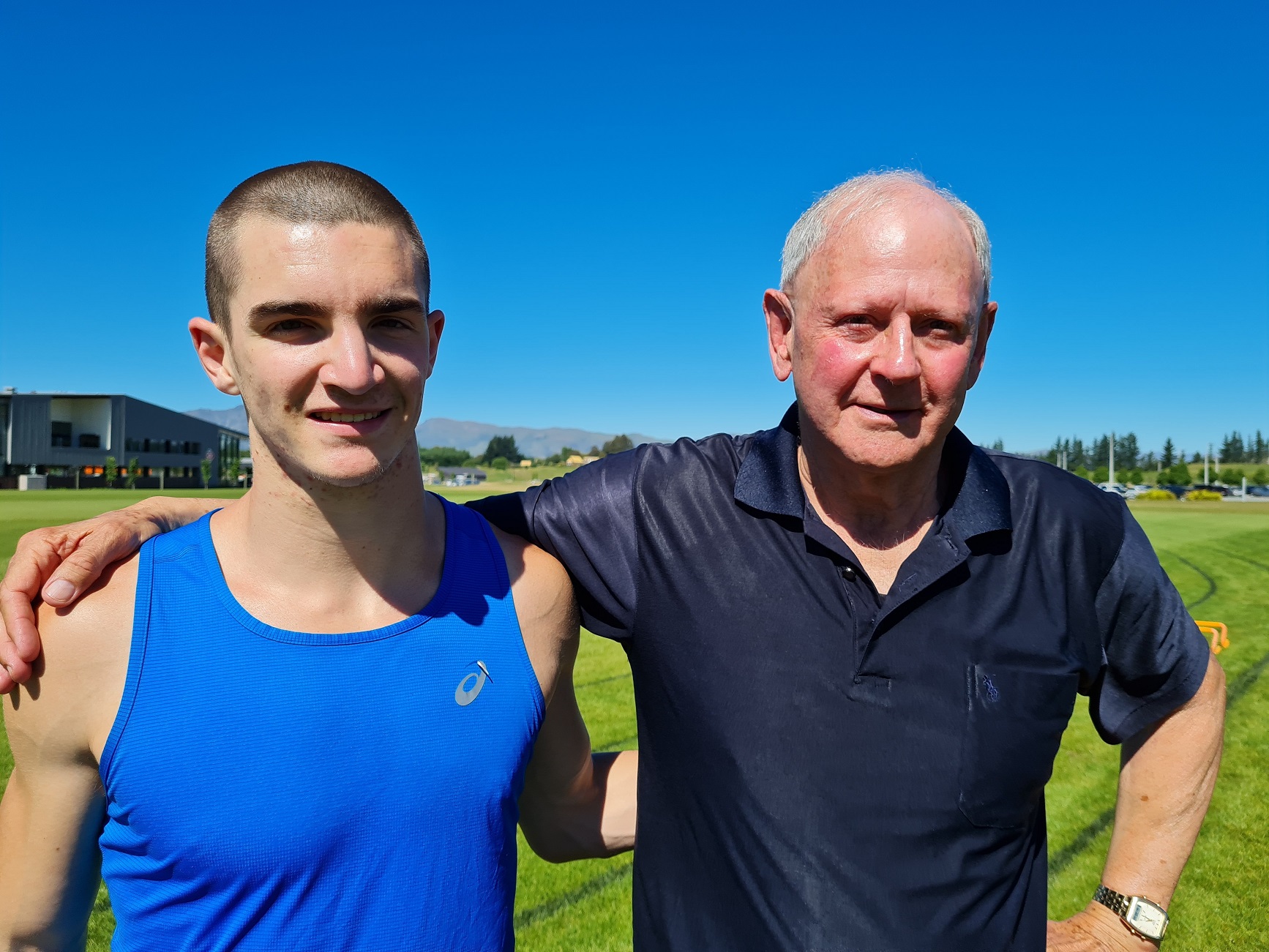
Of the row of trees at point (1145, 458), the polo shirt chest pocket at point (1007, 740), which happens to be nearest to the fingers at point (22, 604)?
the polo shirt chest pocket at point (1007, 740)

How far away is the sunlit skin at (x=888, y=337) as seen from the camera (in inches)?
83.0

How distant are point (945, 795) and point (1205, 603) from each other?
15.1 metres

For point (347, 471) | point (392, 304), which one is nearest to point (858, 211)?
point (392, 304)

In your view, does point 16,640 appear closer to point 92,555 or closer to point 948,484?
point 92,555

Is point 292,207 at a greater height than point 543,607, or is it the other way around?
point 292,207

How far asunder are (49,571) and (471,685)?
1000 mm

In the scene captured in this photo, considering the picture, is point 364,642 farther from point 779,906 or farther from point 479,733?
point 779,906

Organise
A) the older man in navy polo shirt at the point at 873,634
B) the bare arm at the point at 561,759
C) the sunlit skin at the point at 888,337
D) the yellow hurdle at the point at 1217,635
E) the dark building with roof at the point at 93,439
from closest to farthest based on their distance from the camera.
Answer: the older man in navy polo shirt at the point at 873,634 → the sunlit skin at the point at 888,337 → the bare arm at the point at 561,759 → the yellow hurdle at the point at 1217,635 → the dark building with roof at the point at 93,439

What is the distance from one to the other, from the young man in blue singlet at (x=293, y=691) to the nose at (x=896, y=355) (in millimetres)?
1128

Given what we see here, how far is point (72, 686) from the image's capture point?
1.84m

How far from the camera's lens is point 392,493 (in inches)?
82.1

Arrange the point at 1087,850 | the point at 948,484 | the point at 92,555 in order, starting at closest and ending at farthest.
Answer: the point at 92,555, the point at 948,484, the point at 1087,850

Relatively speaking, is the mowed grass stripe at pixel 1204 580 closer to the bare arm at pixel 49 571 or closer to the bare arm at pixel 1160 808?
the bare arm at pixel 1160 808

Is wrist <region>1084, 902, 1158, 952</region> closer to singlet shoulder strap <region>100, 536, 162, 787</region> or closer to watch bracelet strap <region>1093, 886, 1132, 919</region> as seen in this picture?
watch bracelet strap <region>1093, 886, 1132, 919</region>
